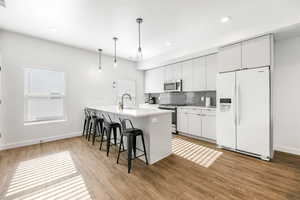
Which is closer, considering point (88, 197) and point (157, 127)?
point (88, 197)

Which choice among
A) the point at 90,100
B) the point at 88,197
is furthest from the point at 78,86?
the point at 88,197

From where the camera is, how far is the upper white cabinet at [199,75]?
414 centimetres

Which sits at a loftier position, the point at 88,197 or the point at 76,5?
the point at 76,5

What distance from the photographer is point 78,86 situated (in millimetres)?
4426

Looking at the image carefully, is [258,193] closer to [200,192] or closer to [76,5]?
[200,192]

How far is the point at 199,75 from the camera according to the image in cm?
425

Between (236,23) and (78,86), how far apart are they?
466cm

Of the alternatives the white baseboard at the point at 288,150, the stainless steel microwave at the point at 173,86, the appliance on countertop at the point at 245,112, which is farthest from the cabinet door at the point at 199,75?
the white baseboard at the point at 288,150

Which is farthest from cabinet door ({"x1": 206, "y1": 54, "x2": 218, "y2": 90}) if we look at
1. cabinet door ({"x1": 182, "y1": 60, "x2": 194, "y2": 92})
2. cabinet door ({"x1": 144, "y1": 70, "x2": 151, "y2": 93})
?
cabinet door ({"x1": 144, "y1": 70, "x2": 151, "y2": 93})

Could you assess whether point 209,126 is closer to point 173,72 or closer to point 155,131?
point 155,131

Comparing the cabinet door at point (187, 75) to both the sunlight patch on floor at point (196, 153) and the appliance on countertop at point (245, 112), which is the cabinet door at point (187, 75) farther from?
the sunlight patch on floor at point (196, 153)

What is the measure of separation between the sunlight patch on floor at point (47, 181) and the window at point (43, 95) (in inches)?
63.9

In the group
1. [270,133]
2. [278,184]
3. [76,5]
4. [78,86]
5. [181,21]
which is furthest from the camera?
[78,86]

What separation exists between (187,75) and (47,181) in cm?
435
